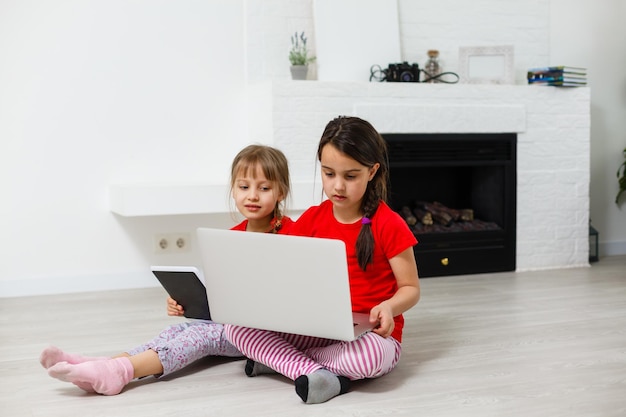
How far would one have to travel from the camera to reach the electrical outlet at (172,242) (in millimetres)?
3754

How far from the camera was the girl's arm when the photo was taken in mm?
1886

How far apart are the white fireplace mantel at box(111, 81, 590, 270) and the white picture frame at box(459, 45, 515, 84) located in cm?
13

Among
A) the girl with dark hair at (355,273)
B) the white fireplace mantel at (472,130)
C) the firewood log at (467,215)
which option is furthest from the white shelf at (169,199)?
the girl with dark hair at (355,273)

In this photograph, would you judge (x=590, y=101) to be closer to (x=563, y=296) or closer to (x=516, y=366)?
(x=563, y=296)

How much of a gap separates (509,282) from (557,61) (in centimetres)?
153

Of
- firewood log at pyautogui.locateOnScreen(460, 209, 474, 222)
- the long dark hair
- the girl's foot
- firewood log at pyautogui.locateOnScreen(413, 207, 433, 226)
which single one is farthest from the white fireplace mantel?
the girl's foot

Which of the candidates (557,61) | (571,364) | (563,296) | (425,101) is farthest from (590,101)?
(571,364)

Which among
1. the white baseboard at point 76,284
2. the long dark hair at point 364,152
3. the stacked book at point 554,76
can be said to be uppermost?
the stacked book at point 554,76

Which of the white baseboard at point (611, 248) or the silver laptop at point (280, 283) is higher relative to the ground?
the silver laptop at point (280, 283)

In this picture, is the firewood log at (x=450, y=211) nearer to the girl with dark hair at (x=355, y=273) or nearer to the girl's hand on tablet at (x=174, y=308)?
the girl with dark hair at (x=355, y=273)

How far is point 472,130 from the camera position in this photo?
3879 mm

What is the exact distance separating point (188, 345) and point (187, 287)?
0.22 m

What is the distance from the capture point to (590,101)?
4.47 m

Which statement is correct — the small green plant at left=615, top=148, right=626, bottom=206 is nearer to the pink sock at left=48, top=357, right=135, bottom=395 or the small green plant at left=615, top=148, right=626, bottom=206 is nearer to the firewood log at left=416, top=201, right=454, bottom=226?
the firewood log at left=416, top=201, right=454, bottom=226
